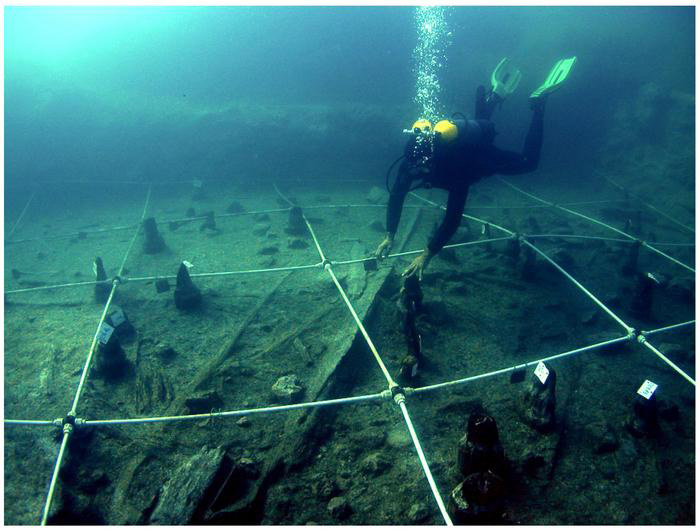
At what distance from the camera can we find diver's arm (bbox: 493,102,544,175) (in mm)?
5484

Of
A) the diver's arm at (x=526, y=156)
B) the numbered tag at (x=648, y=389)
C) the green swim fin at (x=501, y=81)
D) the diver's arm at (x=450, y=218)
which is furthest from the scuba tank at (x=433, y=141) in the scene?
the numbered tag at (x=648, y=389)

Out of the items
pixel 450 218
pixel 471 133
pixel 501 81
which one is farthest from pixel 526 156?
pixel 450 218

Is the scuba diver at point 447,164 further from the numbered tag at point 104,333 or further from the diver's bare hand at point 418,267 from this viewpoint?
the numbered tag at point 104,333

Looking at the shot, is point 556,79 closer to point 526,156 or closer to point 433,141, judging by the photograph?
point 526,156

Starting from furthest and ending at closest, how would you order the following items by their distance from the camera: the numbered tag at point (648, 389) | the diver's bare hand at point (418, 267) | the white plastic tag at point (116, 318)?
the diver's bare hand at point (418, 267)
the white plastic tag at point (116, 318)
the numbered tag at point (648, 389)

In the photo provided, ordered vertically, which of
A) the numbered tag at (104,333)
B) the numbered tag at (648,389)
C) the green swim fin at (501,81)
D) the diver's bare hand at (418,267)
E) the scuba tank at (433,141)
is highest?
the green swim fin at (501,81)

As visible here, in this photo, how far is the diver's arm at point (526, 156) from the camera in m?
5.48

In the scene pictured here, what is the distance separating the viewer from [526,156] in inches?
236

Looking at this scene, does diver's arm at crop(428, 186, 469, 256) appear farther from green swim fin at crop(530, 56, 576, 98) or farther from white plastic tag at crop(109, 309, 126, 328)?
white plastic tag at crop(109, 309, 126, 328)

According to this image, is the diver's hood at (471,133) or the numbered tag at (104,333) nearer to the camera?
the numbered tag at (104,333)

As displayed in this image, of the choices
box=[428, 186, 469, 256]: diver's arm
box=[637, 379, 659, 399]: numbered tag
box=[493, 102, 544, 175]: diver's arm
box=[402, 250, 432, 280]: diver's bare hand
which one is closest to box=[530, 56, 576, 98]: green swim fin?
box=[493, 102, 544, 175]: diver's arm

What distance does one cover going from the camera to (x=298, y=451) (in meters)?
2.86

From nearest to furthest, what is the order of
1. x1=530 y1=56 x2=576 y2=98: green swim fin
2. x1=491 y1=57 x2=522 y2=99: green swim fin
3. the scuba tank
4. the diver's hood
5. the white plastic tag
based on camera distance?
the white plastic tag → the scuba tank → the diver's hood → x1=530 y1=56 x2=576 y2=98: green swim fin → x1=491 y1=57 x2=522 y2=99: green swim fin

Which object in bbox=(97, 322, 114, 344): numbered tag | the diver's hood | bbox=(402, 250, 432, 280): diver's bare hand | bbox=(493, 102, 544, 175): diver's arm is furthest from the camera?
bbox=(493, 102, 544, 175): diver's arm
